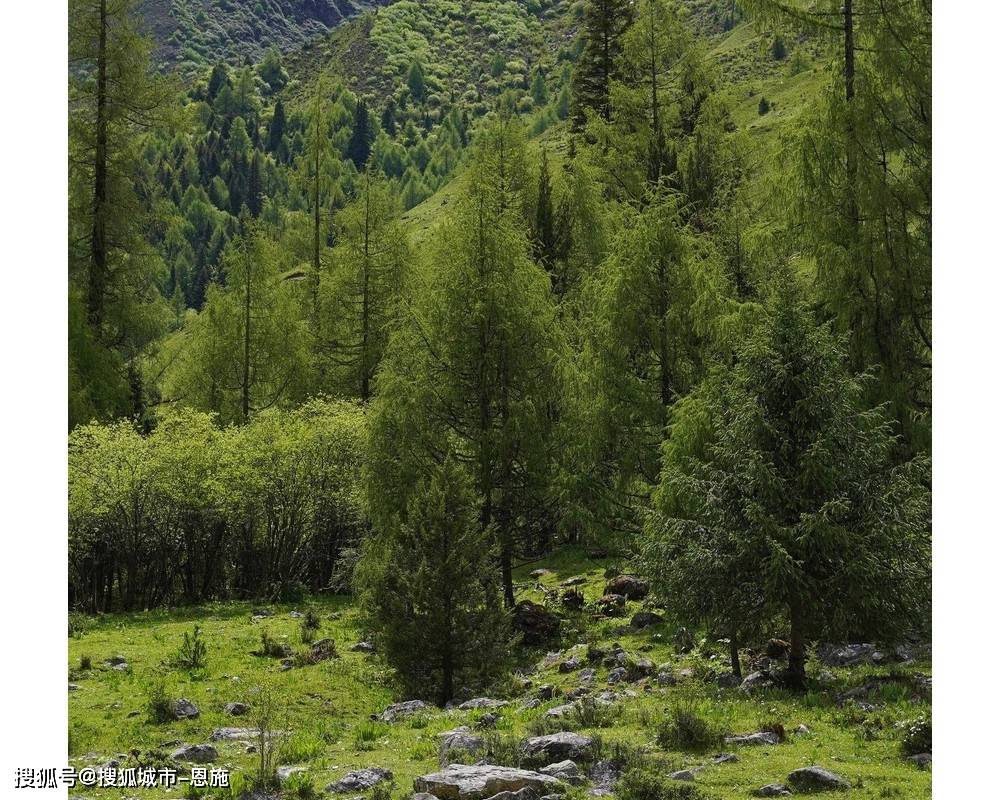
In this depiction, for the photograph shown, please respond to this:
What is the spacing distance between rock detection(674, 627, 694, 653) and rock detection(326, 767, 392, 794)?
8244 millimetres

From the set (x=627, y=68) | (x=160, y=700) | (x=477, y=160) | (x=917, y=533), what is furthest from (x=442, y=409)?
(x=627, y=68)

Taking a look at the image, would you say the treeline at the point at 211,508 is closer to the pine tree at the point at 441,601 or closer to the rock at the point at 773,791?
the pine tree at the point at 441,601

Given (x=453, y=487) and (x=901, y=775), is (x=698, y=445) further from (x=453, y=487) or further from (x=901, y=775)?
(x=901, y=775)

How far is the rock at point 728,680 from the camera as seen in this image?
53.7ft

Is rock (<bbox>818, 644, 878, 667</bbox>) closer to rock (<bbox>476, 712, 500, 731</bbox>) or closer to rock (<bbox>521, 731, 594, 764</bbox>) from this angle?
rock (<bbox>476, 712, 500, 731</bbox>)

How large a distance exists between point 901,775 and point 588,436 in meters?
14.6

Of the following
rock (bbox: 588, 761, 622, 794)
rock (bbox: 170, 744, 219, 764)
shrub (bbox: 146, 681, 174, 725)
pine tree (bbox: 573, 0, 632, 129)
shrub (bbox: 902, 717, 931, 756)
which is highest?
pine tree (bbox: 573, 0, 632, 129)

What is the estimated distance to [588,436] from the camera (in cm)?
2553

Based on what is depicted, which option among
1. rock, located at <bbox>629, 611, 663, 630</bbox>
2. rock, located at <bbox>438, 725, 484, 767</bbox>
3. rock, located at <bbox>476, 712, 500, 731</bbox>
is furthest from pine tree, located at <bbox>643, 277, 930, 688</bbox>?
rock, located at <bbox>629, 611, 663, 630</bbox>

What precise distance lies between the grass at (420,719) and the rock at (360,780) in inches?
10.3

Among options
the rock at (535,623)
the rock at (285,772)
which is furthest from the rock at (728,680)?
the rock at (285,772)

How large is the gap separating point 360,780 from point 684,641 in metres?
8.77

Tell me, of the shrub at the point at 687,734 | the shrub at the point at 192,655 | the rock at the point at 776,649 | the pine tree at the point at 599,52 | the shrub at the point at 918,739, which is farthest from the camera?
the pine tree at the point at 599,52

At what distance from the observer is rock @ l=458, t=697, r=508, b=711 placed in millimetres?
17214
